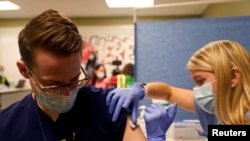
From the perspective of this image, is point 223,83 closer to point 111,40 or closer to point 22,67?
point 22,67

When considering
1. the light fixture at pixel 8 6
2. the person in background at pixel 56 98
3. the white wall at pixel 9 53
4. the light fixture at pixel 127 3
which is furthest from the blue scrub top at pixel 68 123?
the white wall at pixel 9 53

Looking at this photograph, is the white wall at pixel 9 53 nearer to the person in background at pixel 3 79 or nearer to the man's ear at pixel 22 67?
the person in background at pixel 3 79

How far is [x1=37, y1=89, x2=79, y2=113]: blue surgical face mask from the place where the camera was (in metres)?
0.96

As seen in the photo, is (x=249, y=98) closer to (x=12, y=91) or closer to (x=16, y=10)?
(x=12, y=91)

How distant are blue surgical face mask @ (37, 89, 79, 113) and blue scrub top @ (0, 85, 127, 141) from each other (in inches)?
1.3

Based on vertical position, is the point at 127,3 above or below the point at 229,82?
above

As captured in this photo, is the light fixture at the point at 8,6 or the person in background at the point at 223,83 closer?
the person in background at the point at 223,83

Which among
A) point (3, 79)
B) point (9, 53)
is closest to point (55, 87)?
point (3, 79)

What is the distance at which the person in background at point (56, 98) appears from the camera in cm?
88

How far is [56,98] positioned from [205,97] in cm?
87

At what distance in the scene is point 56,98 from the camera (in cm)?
96

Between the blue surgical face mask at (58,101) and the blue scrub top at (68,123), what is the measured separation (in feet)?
0.11

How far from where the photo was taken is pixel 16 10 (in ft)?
16.4

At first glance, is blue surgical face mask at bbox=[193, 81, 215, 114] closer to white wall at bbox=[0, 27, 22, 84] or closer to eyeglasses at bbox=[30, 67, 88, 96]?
eyeglasses at bbox=[30, 67, 88, 96]
